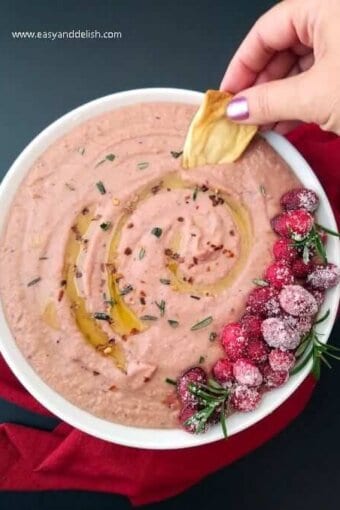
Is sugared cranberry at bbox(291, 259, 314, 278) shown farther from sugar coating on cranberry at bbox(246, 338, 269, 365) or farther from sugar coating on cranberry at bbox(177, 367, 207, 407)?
sugar coating on cranberry at bbox(177, 367, 207, 407)

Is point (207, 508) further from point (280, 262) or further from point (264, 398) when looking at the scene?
point (280, 262)

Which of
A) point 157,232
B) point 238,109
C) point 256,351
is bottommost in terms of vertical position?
point 256,351

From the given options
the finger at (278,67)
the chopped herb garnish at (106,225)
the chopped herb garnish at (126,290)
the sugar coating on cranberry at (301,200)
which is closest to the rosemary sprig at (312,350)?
the sugar coating on cranberry at (301,200)

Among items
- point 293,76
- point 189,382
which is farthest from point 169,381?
point 293,76

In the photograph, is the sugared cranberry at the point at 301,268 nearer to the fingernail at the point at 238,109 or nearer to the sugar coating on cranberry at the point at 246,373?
the sugar coating on cranberry at the point at 246,373

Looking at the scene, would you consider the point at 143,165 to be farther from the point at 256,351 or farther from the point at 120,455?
the point at 120,455

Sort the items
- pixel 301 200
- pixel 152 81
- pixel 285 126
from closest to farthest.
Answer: pixel 301 200
pixel 285 126
pixel 152 81

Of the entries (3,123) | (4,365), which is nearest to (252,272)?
(4,365)
